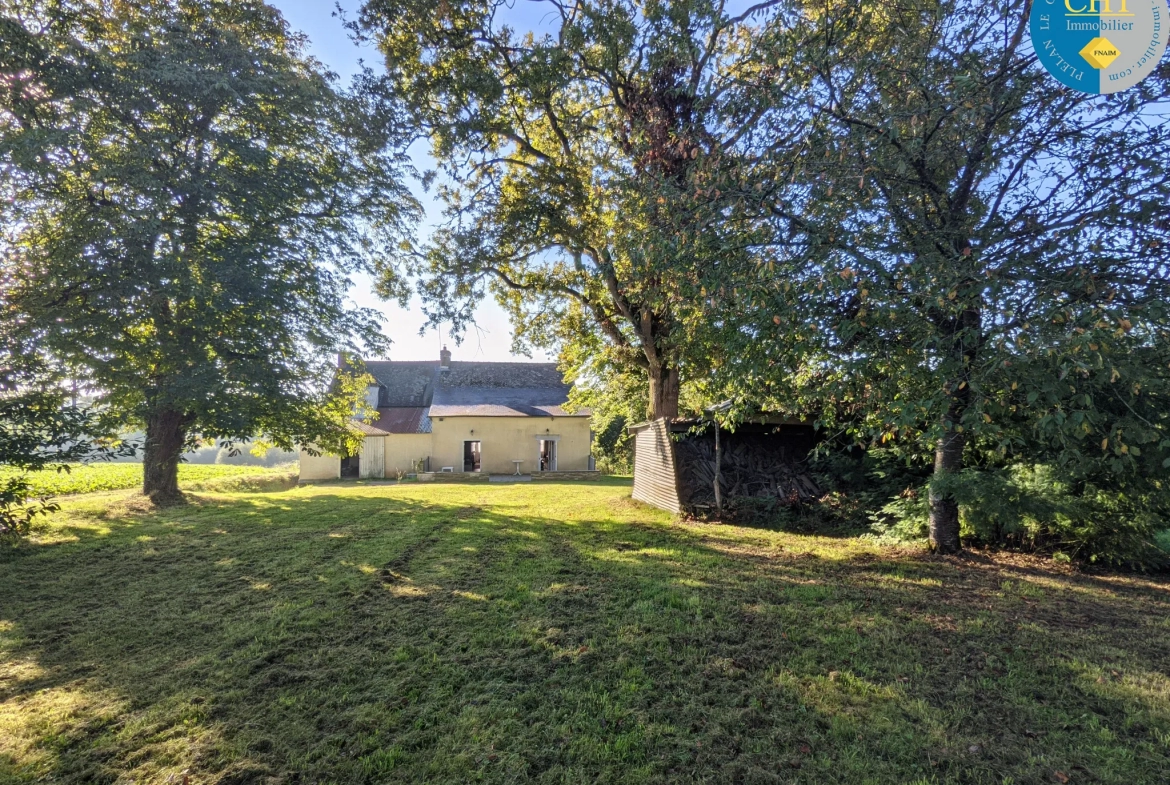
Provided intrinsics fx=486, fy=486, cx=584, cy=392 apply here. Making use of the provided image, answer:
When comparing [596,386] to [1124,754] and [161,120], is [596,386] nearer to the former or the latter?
[161,120]

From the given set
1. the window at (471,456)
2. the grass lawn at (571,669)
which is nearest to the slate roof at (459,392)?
the window at (471,456)

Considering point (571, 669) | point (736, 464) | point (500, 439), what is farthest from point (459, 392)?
point (571, 669)

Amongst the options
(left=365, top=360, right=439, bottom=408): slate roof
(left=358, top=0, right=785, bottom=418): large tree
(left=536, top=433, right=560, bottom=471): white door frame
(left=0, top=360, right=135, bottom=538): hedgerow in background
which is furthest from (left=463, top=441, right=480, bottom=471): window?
(left=0, top=360, right=135, bottom=538): hedgerow in background

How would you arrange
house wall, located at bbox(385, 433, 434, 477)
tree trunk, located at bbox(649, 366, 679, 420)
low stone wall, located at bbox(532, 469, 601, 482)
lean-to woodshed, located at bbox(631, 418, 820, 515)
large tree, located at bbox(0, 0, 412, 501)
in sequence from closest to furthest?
1. large tree, located at bbox(0, 0, 412, 501)
2. lean-to woodshed, located at bbox(631, 418, 820, 515)
3. tree trunk, located at bbox(649, 366, 679, 420)
4. low stone wall, located at bbox(532, 469, 601, 482)
5. house wall, located at bbox(385, 433, 434, 477)

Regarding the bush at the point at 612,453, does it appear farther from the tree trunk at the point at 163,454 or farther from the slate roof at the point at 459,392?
the tree trunk at the point at 163,454

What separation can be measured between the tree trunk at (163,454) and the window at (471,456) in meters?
12.7

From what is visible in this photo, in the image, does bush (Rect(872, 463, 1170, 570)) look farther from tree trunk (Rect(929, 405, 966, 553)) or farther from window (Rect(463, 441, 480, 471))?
window (Rect(463, 441, 480, 471))

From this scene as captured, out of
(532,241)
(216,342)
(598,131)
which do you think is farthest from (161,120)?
(598,131)

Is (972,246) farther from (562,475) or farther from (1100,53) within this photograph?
(562,475)

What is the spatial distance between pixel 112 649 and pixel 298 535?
4.46 m

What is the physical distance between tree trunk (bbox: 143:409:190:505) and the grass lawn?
192 inches

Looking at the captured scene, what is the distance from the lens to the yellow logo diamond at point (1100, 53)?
4430 mm

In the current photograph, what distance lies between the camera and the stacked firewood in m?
10.6

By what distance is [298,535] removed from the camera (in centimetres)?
805
